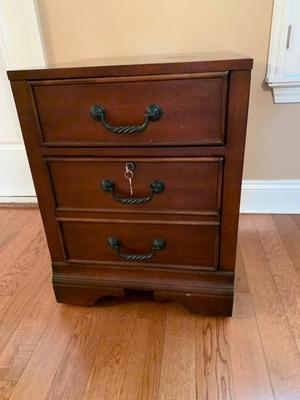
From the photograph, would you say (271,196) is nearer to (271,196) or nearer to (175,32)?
(271,196)

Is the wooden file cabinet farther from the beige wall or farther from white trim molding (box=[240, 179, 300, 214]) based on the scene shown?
white trim molding (box=[240, 179, 300, 214])

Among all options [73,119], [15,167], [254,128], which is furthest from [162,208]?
[15,167]

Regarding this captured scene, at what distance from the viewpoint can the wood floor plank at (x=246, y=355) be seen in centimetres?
66

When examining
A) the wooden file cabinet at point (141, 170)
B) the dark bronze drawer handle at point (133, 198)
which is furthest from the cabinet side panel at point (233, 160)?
the dark bronze drawer handle at point (133, 198)

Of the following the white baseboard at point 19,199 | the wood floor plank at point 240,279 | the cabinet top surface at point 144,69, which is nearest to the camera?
the cabinet top surface at point 144,69

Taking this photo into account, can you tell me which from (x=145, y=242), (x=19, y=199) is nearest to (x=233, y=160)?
(x=145, y=242)

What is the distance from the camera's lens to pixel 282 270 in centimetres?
101

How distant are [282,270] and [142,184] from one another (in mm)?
610

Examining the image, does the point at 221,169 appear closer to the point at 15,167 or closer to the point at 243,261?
the point at 243,261

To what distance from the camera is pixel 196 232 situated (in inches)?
29.7

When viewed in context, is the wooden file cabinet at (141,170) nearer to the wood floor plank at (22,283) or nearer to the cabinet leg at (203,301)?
the cabinet leg at (203,301)

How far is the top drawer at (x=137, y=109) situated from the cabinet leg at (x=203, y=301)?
1.36 ft

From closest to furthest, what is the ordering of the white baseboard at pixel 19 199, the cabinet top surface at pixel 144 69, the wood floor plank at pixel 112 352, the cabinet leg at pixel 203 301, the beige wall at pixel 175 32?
1. the cabinet top surface at pixel 144 69
2. the wood floor plank at pixel 112 352
3. the cabinet leg at pixel 203 301
4. the beige wall at pixel 175 32
5. the white baseboard at pixel 19 199

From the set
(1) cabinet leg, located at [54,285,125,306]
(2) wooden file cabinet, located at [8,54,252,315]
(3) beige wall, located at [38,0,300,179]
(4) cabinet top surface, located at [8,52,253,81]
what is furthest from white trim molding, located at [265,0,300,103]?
(1) cabinet leg, located at [54,285,125,306]
